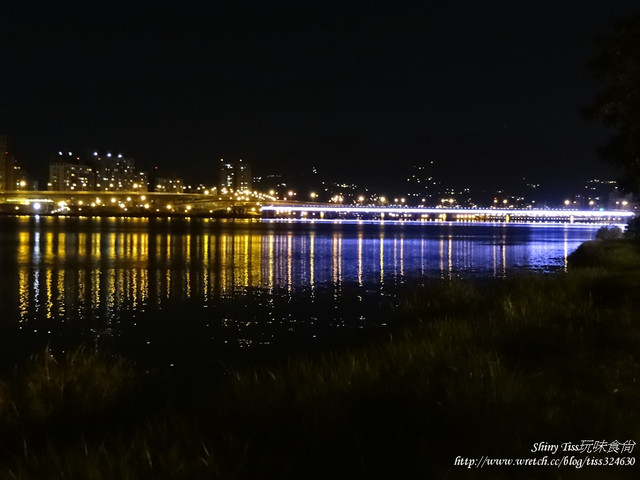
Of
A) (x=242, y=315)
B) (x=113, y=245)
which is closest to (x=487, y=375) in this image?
(x=242, y=315)

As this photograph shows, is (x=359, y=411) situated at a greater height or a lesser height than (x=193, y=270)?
greater

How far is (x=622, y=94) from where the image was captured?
1662 centimetres

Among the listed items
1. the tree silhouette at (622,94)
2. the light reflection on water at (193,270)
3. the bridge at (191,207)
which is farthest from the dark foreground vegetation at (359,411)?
the bridge at (191,207)

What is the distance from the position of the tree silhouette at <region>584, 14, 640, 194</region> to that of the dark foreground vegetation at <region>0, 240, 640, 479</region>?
17.9ft

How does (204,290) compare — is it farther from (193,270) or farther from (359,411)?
(359,411)

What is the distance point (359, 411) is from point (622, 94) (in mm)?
12005

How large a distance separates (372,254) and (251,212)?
5208 inches

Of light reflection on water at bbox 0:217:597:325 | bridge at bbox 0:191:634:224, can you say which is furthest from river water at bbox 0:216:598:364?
bridge at bbox 0:191:634:224

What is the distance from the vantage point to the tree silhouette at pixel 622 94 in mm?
16469

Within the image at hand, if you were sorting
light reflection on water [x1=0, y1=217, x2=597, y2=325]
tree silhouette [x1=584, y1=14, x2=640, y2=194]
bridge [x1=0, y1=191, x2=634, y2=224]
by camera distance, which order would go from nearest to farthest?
tree silhouette [x1=584, y1=14, x2=640, y2=194] → light reflection on water [x1=0, y1=217, x2=597, y2=325] → bridge [x1=0, y1=191, x2=634, y2=224]

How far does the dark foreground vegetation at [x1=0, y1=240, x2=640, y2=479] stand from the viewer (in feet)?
21.3

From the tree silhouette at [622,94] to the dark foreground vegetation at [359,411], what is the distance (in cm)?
546

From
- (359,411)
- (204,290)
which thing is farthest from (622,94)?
(204,290)

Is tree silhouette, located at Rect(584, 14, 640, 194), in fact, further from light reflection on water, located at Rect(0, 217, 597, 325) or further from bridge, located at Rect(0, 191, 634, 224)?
bridge, located at Rect(0, 191, 634, 224)
